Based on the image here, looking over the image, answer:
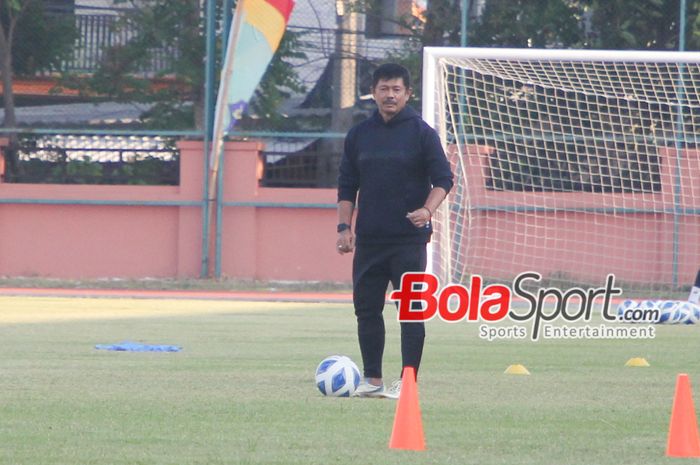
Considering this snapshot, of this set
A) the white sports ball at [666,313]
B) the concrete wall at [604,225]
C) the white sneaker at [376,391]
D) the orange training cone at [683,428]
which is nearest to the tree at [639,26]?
the concrete wall at [604,225]

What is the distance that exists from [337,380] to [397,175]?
4.14ft

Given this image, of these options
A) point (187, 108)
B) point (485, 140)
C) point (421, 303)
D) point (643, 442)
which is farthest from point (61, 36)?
point (643, 442)

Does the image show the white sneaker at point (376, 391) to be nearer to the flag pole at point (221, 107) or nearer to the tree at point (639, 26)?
the flag pole at point (221, 107)

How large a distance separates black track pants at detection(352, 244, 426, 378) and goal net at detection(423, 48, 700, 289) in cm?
1244

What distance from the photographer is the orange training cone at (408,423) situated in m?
6.26

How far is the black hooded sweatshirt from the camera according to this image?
8398 millimetres

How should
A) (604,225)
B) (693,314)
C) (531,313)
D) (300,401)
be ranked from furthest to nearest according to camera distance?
1. (604,225)
2. (531,313)
3. (693,314)
4. (300,401)

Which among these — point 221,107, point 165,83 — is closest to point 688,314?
point 221,107

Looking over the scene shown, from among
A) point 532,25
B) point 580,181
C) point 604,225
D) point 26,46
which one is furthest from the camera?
point 26,46

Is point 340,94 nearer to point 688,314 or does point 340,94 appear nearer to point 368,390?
point 688,314

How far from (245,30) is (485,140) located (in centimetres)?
411

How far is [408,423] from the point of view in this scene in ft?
20.6

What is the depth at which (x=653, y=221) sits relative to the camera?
74.3 ft

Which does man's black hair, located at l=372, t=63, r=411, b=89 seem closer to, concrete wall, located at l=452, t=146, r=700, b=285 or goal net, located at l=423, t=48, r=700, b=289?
goal net, located at l=423, t=48, r=700, b=289
